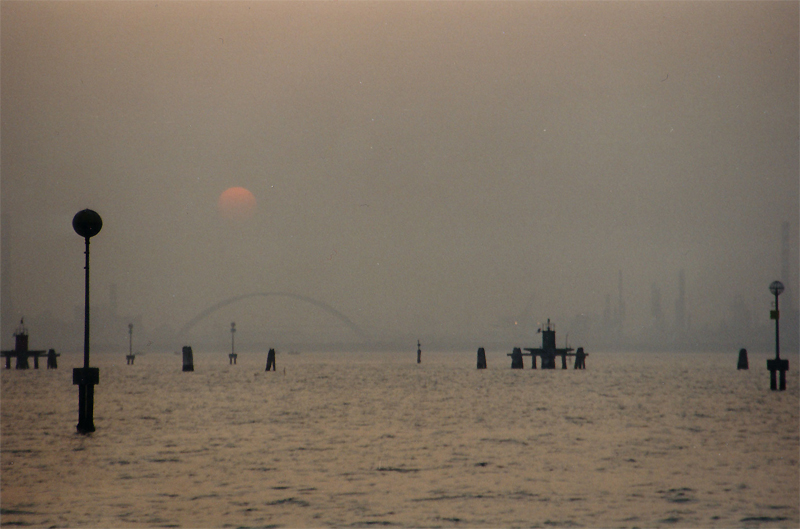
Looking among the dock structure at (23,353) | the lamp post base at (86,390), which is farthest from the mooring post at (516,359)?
the lamp post base at (86,390)

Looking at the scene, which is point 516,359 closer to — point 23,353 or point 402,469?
point 23,353

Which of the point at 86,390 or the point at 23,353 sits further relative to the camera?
the point at 23,353

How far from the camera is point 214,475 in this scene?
48.7 ft

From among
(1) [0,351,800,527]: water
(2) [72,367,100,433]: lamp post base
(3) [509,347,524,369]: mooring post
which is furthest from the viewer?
(3) [509,347,524,369]: mooring post

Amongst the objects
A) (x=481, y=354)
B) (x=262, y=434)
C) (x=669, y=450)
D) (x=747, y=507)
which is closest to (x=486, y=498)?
(x=747, y=507)

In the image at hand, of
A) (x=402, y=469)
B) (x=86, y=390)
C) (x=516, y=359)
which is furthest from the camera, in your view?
(x=516, y=359)

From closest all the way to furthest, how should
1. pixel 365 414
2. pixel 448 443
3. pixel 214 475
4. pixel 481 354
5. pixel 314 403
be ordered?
pixel 214 475 < pixel 448 443 < pixel 365 414 < pixel 314 403 < pixel 481 354

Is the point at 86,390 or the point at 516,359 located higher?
the point at 86,390

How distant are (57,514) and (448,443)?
1043cm

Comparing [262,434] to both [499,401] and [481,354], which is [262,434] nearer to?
[499,401]

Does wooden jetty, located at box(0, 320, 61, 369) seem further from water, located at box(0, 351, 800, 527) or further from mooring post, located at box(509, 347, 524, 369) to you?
water, located at box(0, 351, 800, 527)

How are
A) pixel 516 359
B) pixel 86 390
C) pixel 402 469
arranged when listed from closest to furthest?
pixel 402 469 < pixel 86 390 < pixel 516 359

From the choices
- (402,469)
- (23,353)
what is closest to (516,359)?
(23,353)

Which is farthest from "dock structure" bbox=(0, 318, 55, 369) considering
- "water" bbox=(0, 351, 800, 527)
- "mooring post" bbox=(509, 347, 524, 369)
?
"water" bbox=(0, 351, 800, 527)
